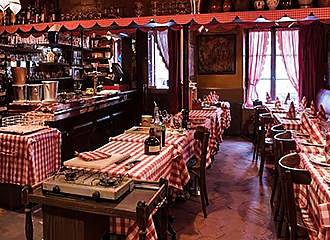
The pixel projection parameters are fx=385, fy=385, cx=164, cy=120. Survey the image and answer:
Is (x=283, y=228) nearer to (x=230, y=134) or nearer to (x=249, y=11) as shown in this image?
(x=249, y=11)

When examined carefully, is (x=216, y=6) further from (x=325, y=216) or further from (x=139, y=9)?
(x=325, y=216)

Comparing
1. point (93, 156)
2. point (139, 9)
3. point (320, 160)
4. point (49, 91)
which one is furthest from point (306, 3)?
point (49, 91)

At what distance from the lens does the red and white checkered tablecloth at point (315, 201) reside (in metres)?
1.97

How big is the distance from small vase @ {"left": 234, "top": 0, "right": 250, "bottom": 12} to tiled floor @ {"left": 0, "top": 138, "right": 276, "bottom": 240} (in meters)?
2.39

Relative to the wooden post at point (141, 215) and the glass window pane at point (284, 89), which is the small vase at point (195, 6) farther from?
the glass window pane at point (284, 89)

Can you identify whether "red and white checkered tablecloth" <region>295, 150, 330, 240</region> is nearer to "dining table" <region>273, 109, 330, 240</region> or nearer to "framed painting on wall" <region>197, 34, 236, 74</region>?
"dining table" <region>273, 109, 330, 240</region>

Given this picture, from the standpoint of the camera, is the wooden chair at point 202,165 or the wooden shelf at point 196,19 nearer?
the wooden chair at point 202,165

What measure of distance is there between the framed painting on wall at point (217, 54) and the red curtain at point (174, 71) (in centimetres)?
135

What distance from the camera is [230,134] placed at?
9.59 meters

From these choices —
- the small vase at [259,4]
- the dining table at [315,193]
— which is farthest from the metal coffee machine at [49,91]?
the dining table at [315,193]

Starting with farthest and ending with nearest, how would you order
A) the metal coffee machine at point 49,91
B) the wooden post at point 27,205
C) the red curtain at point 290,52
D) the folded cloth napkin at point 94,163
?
the red curtain at point 290,52, the metal coffee machine at point 49,91, the folded cloth napkin at point 94,163, the wooden post at point 27,205

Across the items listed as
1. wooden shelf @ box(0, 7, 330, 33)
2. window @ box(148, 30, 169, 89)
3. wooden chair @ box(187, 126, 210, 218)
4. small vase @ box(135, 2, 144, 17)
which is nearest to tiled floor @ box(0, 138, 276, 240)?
wooden chair @ box(187, 126, 210, 218)

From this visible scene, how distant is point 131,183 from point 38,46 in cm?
739

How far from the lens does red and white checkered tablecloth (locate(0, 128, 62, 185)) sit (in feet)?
13.3
